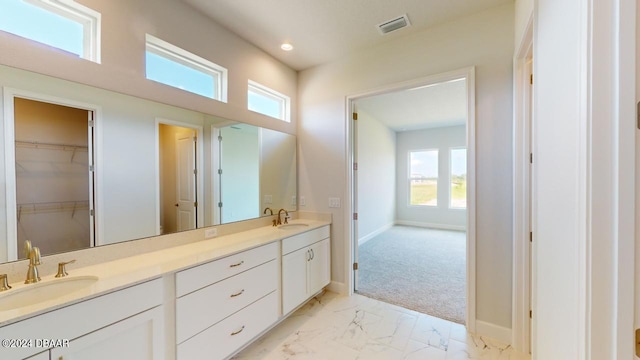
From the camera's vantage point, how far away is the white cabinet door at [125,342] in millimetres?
1071

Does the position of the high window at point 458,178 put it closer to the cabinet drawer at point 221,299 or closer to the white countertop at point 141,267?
the white countertop at point 141,267

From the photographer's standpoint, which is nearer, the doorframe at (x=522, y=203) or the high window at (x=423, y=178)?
the doorframe at (x=522, y=203)

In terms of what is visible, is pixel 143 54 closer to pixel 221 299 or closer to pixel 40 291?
pixel 40 291

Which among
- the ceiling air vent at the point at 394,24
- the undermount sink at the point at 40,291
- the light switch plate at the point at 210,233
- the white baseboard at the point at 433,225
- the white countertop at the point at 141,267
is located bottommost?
the white baseboard at the point at 433,225

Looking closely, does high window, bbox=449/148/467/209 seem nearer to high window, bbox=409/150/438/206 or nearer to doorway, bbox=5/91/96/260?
high window, bbox=409/150/438/206

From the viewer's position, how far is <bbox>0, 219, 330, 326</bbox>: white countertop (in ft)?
3.32

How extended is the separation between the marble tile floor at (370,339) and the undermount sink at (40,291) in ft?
3.94

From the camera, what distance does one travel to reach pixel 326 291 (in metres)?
2.98

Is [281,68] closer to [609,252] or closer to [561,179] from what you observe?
[561,179]

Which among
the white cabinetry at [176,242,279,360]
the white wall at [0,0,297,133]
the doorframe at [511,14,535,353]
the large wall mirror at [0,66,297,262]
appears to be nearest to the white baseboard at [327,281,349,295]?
the white cabinetry at [176,242,279,360]

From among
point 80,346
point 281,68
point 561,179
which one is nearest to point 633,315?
point 561,179

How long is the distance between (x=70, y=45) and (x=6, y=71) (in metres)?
0.36

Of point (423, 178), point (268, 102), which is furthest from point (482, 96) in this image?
point (423, 178)

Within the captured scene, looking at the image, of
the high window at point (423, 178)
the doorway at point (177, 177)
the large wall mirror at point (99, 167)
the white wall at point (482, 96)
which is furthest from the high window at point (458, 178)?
the doorway at point (177, 177)
